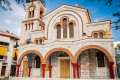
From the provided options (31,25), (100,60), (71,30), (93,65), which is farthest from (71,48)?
(31,25)

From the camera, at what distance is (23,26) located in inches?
810

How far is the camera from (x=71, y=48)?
41.4 ft

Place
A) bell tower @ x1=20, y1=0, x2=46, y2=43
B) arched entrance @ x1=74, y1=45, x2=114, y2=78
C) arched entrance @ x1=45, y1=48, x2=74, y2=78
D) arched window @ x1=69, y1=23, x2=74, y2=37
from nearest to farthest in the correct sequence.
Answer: arched entrance @ x1=74, y1=45, x2=114, y2=78 → arched entrance @ x1=45, y1=48, x2=74, y2=78 → arched window @ x1=69, y1=23, x2=74, y2=37 → bell tower @ x1=20, y1=0, x2=46, y2=43

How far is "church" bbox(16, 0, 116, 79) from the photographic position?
39.8 feet

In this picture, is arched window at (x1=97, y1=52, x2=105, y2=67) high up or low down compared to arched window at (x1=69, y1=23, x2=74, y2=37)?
down

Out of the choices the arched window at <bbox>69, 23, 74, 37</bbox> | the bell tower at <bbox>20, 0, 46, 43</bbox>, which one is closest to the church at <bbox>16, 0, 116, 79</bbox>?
the arched window at <bbox>69, 23, 74, 37</bbox>

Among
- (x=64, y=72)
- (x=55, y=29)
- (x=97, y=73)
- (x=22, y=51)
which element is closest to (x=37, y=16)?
(x=55, y=29)

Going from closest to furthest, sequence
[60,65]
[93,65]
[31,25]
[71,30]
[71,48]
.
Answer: [71,48], [93,65], [60,65], [71,30], [31,25]

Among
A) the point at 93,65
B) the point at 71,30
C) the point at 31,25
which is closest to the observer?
the point at 93,65

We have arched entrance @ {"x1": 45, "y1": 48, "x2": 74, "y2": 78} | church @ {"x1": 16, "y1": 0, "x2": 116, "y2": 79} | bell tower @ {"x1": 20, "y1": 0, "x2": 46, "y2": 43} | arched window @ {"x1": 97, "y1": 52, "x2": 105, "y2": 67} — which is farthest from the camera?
bell tower @ {"x1": 20, "y1": 0, "x2": 46, "y2": 43}

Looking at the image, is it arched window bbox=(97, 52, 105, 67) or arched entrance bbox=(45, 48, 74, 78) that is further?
arched entrance bbox=(45, 48, 74, 78)

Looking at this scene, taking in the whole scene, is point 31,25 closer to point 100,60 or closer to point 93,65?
point 93,65

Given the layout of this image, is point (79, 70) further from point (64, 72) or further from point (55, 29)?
point (55, 29)

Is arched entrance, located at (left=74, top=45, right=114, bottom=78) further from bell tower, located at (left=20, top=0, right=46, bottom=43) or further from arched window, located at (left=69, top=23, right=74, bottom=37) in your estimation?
bell tower, located at (left=20, top=0, right=46, bottom=43)
